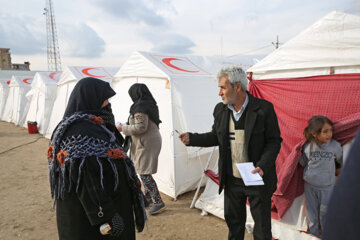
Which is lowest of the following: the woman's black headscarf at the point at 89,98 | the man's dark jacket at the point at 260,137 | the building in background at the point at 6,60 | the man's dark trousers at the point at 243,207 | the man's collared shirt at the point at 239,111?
the man's dark trousers at the point at 243,207

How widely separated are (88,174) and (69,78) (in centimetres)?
751

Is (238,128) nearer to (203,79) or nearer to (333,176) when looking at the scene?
(333,176)

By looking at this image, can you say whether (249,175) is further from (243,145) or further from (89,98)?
(89,98)

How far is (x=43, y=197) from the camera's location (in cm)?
445

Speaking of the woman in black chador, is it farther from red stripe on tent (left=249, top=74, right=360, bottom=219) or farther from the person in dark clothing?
red stripe on tent (left=249, top=74, right=360, bottom=219)

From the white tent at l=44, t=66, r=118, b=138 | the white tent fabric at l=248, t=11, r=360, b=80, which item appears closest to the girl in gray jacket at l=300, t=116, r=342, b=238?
the white tent fabric at l=248, t=11, r=360, b=80

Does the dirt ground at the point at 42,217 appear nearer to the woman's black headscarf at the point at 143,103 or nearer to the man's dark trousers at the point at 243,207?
the man's dark trousers at the point at 243,207

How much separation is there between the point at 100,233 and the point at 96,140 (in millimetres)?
683

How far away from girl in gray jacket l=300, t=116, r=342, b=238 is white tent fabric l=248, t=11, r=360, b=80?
1.89ft

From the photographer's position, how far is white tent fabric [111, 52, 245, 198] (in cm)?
427

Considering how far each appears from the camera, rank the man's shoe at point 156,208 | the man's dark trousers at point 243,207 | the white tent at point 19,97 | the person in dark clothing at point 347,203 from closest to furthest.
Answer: the person in dark clothing at point 347,203, the man's dark trousers at point 243,207, the man's shoe at point 156,208, the white tent at point 19,97

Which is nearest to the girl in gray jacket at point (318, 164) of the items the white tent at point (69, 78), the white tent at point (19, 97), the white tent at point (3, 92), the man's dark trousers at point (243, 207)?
the man's dark trousers at point (243, 207)

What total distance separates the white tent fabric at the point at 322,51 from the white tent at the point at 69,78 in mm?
6405

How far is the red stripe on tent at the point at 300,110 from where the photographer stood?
241 cm
